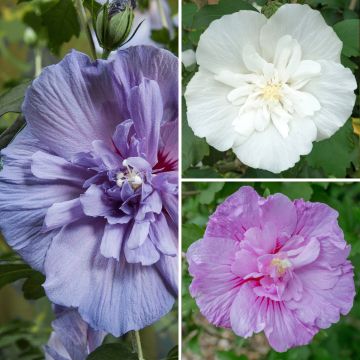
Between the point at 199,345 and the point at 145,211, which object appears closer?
the point at 145,211

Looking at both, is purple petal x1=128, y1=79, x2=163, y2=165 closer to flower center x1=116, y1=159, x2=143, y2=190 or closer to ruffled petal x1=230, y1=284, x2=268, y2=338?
flower center x1=116, y1=159, x2=143, y2=190

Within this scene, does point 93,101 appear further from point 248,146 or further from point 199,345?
point 199,345

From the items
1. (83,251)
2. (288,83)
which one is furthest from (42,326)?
(288,83)

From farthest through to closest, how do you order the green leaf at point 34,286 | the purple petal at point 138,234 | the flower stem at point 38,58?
the flower stem at point 38,58, the green leaf at point 34,286, the purple petal at point 138,234

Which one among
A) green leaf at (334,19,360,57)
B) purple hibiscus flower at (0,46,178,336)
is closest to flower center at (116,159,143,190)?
purple hibiscus flower at (0,46,178,336)

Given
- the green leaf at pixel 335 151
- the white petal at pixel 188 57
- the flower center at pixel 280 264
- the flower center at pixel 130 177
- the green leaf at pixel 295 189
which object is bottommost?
the flower center at pixel 280 264

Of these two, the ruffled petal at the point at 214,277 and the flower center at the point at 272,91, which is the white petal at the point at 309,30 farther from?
the ruffled petal at the point at 214,277

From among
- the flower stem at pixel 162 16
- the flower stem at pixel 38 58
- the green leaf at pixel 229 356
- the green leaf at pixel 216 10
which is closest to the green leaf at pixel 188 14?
the green leaf at pixel 216 10
